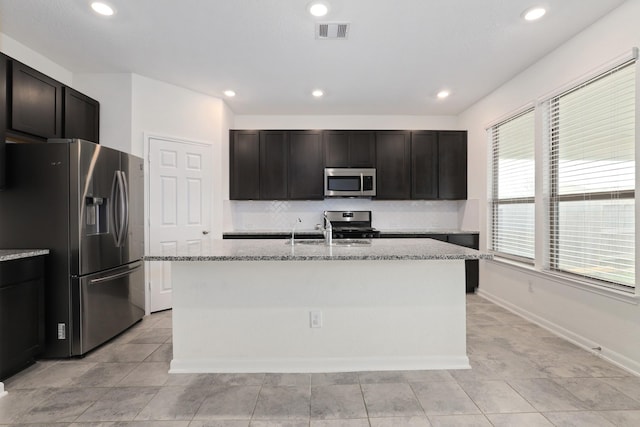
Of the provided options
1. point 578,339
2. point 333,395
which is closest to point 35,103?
point 333,395

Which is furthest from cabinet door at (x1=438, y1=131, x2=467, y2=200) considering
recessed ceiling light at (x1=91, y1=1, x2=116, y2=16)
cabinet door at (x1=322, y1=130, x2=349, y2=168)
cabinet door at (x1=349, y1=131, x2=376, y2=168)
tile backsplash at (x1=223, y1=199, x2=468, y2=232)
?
recessed ceiling light at (x1=91, y1=1, x2=116, y2=16)

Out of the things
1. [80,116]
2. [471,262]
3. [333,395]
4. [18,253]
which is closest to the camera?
[333,395]

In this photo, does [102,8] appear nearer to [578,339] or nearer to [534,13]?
[534,13]

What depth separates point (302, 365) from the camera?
235cm

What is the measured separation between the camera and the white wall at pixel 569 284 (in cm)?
233

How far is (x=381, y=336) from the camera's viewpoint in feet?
7.79

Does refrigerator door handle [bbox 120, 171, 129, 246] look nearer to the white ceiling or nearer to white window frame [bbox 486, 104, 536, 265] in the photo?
the white ceiling

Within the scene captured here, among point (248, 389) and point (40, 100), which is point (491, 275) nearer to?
point (248, 389)

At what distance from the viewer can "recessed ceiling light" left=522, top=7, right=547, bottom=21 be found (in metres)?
2.39

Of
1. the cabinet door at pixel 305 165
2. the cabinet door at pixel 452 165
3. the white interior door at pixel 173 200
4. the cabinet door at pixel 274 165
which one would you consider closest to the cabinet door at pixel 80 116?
the white interior door at pixel 173 200

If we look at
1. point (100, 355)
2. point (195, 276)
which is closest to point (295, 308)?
point (195, 276)

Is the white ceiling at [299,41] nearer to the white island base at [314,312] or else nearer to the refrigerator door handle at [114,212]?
the refrigerator door handle at [114,212]

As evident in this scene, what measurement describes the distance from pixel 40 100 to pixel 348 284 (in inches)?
118

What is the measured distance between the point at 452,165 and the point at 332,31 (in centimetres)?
301
